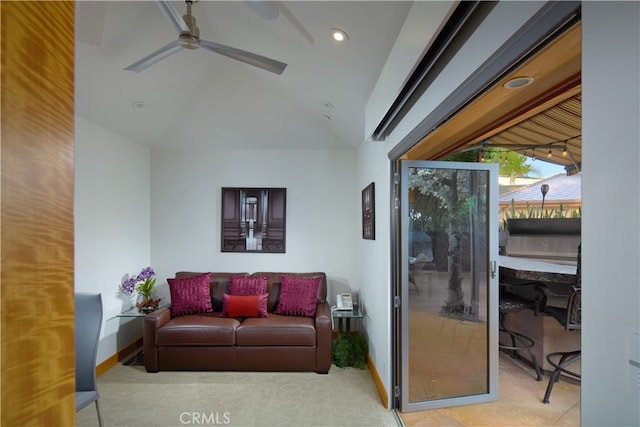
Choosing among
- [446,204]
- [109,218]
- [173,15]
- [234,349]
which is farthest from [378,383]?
[109,218]

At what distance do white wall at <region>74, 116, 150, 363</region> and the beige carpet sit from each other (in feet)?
2.16

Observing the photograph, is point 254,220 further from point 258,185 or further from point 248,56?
point 248,56

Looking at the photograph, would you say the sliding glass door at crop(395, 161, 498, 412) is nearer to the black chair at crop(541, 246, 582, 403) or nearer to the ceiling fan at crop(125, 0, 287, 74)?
the black chair at crop(541, 246, 582, 403)

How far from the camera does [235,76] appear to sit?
329 centimetres

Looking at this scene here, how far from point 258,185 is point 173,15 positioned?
2.65 metres

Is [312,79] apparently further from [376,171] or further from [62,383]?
[62,383]

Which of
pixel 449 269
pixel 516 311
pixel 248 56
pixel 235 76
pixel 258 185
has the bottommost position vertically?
pixel 516 311

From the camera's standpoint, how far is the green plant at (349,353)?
323 cm

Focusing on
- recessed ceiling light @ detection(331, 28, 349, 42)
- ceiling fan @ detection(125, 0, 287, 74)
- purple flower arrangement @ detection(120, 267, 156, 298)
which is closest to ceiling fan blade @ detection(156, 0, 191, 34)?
ceiling fan @ detection(125, 0, 287, 74)

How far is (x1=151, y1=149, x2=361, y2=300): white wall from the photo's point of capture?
13.5ft

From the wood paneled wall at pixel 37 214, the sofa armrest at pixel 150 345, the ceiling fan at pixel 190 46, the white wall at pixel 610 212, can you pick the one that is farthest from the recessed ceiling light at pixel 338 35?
the sofa armrest at pixel 150 345

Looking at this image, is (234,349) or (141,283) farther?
(141,283)

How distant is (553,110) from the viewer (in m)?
1.97

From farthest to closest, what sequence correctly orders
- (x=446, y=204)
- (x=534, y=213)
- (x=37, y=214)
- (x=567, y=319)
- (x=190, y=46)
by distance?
(x=534, y=213) → (x=446, y=204) → (x=567, y=319) → (x=190, y=46) → (x=37, y=214)
